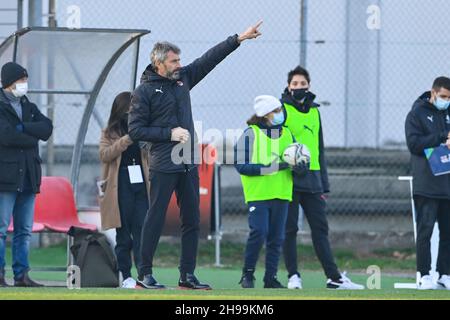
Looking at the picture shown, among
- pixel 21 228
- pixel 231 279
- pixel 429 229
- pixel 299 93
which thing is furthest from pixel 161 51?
pixel 231 279

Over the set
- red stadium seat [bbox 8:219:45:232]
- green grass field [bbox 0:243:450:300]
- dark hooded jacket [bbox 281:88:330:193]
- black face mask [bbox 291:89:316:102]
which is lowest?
green grass field [bbox 0:243:450:300]

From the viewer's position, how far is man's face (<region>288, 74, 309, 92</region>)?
1320 cm

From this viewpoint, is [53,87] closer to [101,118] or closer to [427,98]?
[101,118]

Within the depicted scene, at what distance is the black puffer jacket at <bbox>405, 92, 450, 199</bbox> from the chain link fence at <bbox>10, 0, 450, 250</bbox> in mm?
3783

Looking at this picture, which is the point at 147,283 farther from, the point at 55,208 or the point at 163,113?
the point at 55,208

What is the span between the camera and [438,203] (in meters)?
13.0

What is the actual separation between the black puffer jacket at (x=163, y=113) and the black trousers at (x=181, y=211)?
95mm

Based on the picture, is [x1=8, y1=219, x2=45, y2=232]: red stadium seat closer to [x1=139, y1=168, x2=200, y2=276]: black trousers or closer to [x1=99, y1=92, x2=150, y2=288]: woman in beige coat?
[x1=99, y1=92, x2=150, y2=288]: woman in beige coat

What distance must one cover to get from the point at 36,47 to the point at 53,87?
73 centimetres

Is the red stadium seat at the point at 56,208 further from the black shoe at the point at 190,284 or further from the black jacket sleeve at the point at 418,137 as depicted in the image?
the black jacket sleeve at the point at 418,137

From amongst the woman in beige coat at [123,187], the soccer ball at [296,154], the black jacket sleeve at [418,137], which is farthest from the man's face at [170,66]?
the black jacket sleeve at [418,137]

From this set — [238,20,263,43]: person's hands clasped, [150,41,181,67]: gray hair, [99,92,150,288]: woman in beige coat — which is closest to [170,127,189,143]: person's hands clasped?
[150,41,181,67]: gray hair

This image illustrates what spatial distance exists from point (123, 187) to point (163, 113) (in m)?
1.92
